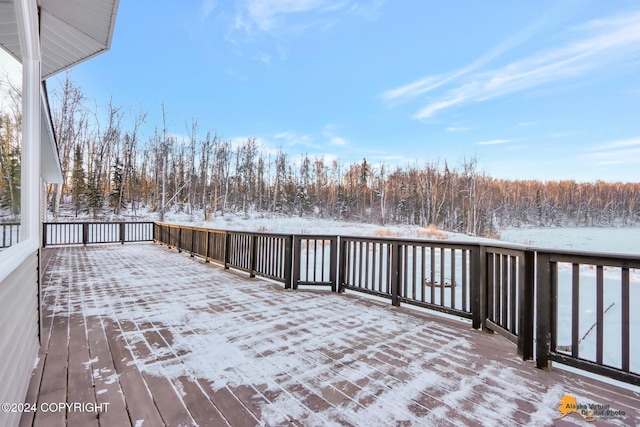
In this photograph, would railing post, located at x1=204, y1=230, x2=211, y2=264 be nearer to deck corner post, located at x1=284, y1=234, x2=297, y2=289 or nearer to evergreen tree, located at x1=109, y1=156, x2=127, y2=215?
deck corner post, located at x1=284, y1=234, x2=297, y2=289

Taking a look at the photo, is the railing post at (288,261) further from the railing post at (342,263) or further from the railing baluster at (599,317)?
the railing baluster at (599,317)

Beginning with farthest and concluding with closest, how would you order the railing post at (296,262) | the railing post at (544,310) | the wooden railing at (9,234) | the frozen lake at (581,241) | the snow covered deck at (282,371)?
the frozen lake at (581,241)
the railing post at (296,262)
the railing post at (544,310)
the snow covered deck at (282,371)
the wooden railing at (9,234)

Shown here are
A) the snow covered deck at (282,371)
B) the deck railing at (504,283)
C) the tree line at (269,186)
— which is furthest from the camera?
the tree line at (269,186)

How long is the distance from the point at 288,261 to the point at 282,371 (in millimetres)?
2561

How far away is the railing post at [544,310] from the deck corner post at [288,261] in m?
3.10

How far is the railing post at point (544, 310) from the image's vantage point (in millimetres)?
2072

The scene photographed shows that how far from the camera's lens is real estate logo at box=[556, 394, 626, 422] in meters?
1.57

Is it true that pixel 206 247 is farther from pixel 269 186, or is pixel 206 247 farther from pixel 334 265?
pixel 269 186

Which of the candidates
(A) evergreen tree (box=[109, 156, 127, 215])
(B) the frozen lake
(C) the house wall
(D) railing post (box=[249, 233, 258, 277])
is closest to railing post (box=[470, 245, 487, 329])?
(C) the house wall

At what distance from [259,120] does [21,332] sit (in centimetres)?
2717

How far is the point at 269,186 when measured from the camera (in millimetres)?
29516

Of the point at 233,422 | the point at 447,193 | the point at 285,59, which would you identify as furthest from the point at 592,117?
the point at 233,422

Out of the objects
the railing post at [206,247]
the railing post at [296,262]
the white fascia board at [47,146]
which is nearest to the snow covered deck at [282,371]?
the railing post at [296,262]

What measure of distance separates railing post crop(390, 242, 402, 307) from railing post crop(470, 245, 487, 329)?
33.9 inches
